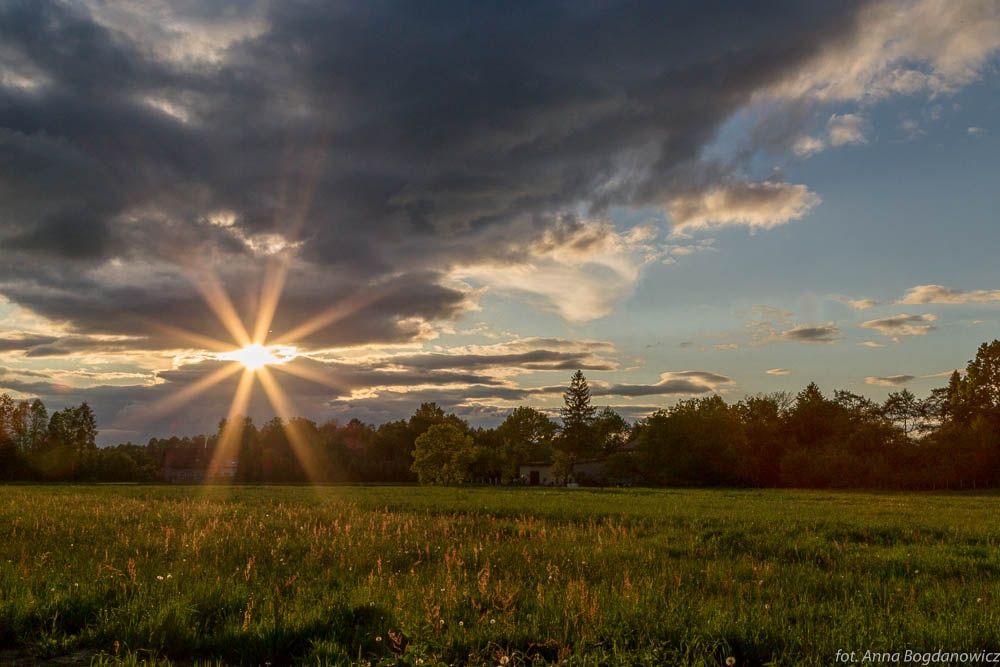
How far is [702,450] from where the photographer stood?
90250 millimetres

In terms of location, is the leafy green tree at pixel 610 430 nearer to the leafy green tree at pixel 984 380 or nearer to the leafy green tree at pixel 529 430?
the leafy green tree at pixel 529 430

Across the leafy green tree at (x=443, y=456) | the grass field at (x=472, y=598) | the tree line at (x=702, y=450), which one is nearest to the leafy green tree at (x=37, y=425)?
the tree line at (x=702, y=450)

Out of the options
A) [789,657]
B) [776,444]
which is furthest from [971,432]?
[789,657]

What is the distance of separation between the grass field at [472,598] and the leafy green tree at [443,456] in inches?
2952

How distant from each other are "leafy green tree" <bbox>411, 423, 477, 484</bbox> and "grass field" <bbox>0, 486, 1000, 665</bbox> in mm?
74969

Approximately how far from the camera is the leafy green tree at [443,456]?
87.6 m

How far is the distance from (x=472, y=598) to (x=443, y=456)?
3280 inches

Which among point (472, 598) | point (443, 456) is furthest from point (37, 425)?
point (472, 598)

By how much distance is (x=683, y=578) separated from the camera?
9.38 metres

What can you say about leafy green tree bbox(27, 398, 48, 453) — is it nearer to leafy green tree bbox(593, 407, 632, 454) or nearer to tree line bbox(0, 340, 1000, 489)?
tree line bbox(0, 340, 1000, 489)

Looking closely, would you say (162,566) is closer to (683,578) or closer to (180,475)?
(683,578)

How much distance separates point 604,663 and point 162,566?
6.86 metres

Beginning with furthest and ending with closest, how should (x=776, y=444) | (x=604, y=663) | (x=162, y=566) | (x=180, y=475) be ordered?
(x=180, y=475) < (x=776, y=444) < (x=162, y=566) < (x=604, y=663)

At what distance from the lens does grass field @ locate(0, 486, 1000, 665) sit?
5969 mm
